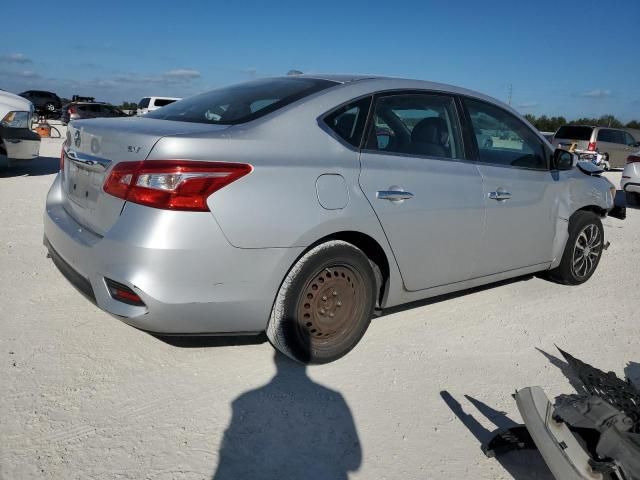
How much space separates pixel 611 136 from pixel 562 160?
1865cm

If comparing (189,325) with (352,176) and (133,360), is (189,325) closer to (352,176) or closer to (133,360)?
(133,360)

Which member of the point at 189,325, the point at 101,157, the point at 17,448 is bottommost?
the point at 17,448

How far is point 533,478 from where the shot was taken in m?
2.34

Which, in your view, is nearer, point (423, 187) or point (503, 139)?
point (423, 187)

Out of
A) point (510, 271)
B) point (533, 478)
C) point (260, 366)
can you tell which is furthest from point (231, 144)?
A: point (510, 271)

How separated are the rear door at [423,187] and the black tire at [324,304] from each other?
0.29 metres

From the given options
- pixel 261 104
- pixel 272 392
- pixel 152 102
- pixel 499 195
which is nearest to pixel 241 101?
pixel 261 104

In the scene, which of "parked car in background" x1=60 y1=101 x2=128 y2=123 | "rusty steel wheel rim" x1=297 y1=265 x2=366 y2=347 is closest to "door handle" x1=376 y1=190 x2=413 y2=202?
"rusty steel wheel rim" x1=297 y1=265 x2=366 y2=347

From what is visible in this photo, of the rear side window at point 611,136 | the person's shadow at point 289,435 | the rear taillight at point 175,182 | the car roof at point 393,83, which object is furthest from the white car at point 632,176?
the rear side window at point 611,136

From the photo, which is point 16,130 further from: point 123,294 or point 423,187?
point 423,187

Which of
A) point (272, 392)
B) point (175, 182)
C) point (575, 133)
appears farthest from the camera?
point (575, 133)

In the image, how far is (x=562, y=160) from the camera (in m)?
4.38

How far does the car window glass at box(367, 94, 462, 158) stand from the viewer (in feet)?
10.7

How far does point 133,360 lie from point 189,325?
25.6 inches
